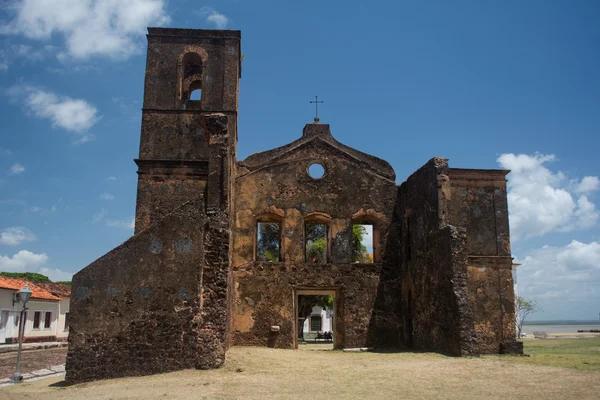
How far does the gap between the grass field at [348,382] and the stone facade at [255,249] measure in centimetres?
79

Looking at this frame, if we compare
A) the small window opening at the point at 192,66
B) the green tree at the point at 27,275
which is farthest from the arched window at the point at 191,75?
the green tree at the point at 27,275

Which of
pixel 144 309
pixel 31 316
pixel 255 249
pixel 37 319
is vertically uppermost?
pixel 255 249

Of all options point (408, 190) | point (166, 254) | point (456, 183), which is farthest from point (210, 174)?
point (456, 183)

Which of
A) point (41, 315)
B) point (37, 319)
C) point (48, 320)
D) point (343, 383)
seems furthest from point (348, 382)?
point (48, 320)

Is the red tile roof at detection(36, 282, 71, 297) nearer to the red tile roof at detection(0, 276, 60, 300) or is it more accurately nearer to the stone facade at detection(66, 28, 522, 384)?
the red tile roof at detection(0, 276, 60, 300)

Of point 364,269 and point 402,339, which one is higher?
point 364,269

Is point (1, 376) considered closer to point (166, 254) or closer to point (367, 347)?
point (166, 254)

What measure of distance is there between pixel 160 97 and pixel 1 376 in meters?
10.1

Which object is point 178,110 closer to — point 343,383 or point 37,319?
point 343,383

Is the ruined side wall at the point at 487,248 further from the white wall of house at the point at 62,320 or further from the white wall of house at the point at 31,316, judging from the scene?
the white wall of house at the point at 62,320

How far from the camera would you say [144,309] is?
10.3 meters

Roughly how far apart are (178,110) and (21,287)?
671 inches

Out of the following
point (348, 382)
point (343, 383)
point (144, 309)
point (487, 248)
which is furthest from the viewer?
point (487, 248)

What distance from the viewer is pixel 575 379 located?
9117 mm
